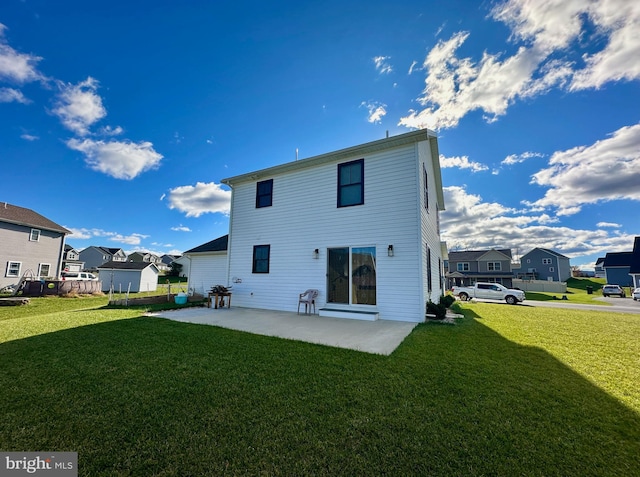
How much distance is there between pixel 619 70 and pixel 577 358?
895 centimetres

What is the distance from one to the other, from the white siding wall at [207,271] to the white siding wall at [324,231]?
13.7 feet

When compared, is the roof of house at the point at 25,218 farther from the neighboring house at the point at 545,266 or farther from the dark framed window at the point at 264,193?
the neighboring house at the point at 545,266

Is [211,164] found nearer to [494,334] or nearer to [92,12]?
[92,12]

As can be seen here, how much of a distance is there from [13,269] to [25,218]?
154 inches

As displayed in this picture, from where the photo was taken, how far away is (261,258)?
10.4 metres

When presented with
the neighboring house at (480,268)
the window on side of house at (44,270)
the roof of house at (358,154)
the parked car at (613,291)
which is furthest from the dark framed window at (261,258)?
the neighboring house at (480,268)

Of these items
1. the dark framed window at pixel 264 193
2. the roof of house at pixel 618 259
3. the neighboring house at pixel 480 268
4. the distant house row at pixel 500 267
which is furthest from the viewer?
the distant house row at pixel 500 267

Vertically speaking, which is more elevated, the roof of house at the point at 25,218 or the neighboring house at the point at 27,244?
the roof of house at the point at 25,218

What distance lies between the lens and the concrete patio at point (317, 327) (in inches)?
205

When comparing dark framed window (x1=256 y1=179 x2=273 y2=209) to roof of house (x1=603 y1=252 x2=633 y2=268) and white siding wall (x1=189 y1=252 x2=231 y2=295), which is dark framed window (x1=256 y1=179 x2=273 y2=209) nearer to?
white siding wall (x1=189 y1=252 x2=231 y2=295)

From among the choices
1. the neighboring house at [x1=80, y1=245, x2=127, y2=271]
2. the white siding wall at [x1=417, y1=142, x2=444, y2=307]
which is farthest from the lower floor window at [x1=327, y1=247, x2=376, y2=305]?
the neighboring house at [x1=80, y1=245, x2=127, y2=271]

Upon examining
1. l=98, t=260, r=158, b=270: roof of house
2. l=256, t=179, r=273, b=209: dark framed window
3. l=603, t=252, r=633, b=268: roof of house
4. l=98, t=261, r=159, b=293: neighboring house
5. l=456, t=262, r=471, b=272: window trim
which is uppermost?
l=256, t=179, r=273, b=209: dark framed window

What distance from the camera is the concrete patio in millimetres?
5196

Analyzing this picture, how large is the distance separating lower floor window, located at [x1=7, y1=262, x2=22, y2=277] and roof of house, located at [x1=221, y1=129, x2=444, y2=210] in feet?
63.8
